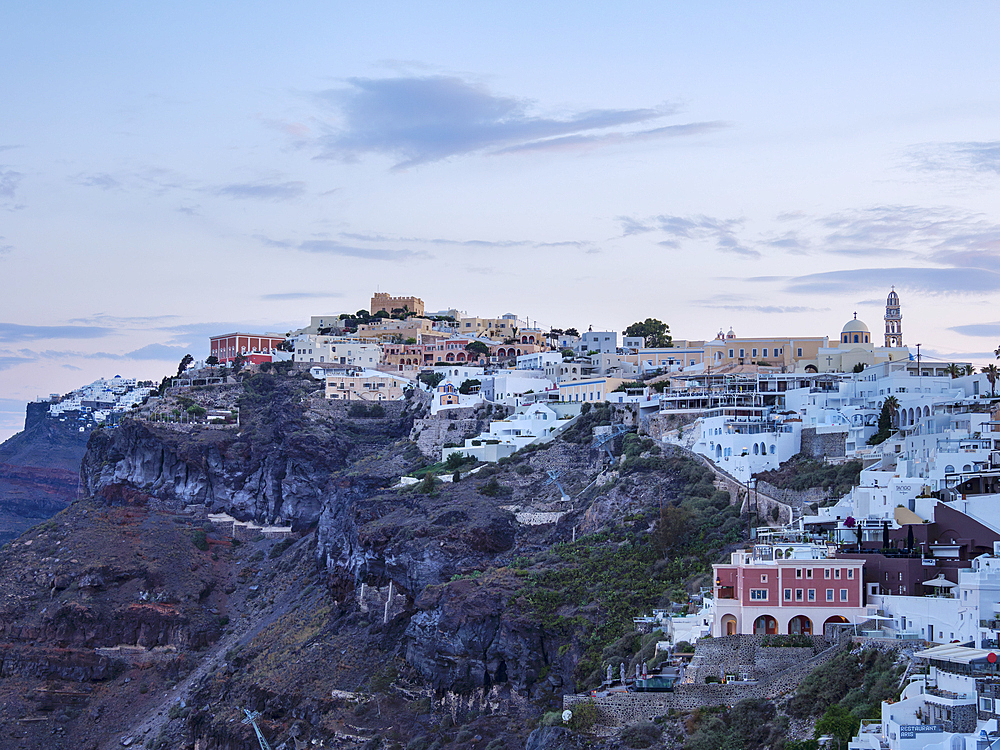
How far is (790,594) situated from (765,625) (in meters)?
1.37

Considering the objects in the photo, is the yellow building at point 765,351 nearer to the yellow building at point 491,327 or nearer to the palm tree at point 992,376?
the palm tree at point 992,376

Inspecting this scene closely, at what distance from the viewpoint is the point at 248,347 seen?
133 m

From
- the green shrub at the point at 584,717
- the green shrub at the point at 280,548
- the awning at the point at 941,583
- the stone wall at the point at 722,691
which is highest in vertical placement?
the awning at the point at 941,583

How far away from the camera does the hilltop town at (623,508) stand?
44.9 m

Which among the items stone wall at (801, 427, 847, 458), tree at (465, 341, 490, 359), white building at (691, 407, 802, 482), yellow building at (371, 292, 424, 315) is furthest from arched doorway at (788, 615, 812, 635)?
yellow building at (371, 292, 424, 315)

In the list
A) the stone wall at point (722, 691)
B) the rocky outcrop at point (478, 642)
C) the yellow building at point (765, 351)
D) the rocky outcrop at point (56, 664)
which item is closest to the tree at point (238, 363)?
the rocky outcrop at point (56, 664)

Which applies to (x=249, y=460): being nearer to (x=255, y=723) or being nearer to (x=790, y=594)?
(x=255, y=723)

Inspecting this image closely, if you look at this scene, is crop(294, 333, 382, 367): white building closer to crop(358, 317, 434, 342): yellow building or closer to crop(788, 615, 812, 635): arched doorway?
crop(358, 317, 434, 342): yellow building

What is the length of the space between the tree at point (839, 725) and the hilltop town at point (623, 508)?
0.25ft

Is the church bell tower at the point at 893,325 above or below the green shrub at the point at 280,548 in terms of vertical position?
above

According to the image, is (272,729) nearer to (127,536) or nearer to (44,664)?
(44,664)

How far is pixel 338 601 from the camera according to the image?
273 feet

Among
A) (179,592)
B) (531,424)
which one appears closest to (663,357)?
(531,424)

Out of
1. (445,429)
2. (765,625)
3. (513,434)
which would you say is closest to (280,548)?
(445,429)
